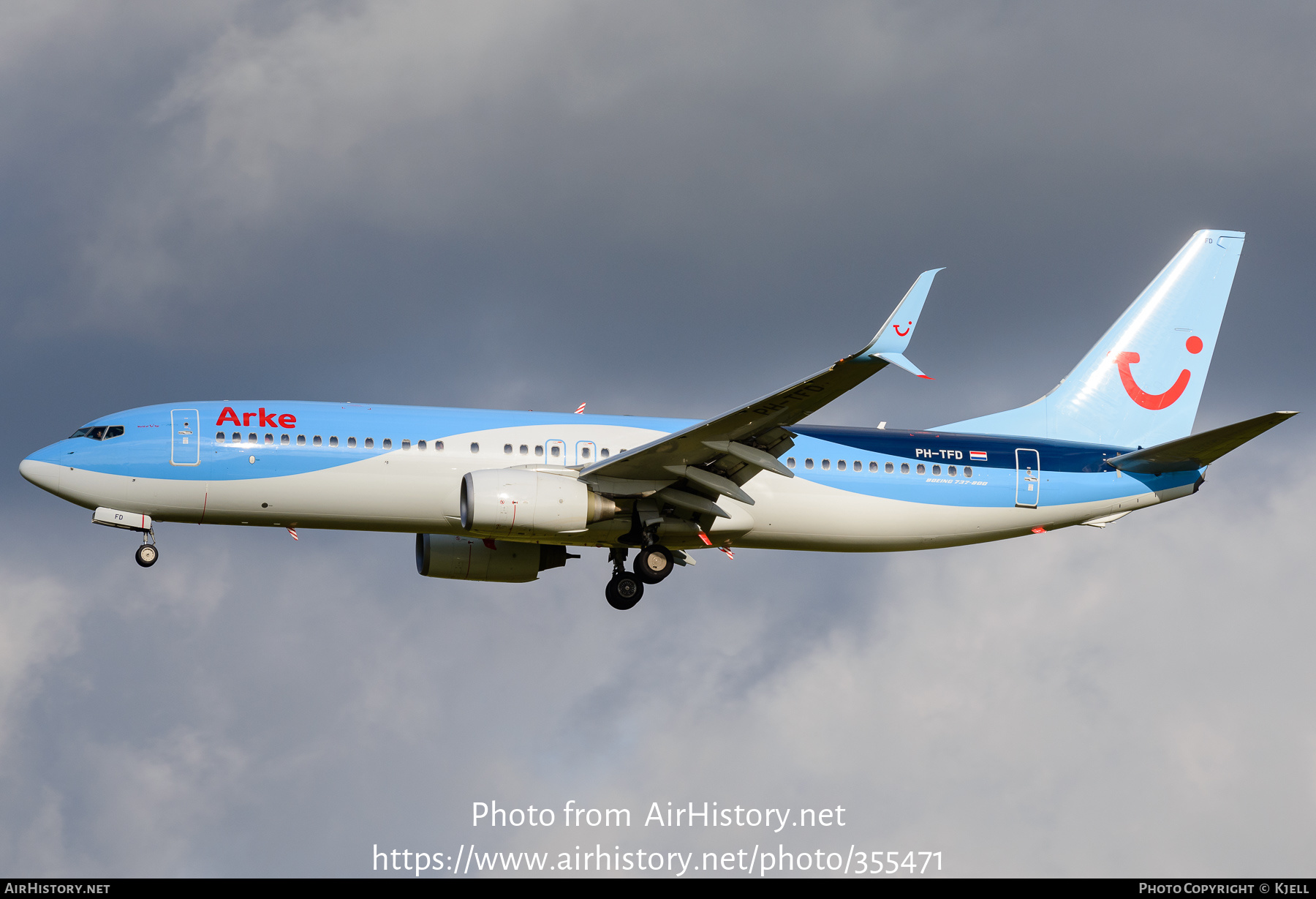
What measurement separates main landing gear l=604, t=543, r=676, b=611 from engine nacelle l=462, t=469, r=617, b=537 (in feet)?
7.12

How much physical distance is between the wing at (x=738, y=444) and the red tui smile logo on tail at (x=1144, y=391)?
13434 millimetres

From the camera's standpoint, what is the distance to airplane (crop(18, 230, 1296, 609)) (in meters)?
34.8

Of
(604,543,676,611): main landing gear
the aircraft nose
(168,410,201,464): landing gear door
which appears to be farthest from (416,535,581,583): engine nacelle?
the aircraft nose

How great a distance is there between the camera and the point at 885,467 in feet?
126

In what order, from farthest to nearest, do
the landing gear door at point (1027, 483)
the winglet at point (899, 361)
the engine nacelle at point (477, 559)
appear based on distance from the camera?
the engine nacelle at point (477, 559) → the landing gear door at point (1027, 483) → the winglet at point (899, 361)

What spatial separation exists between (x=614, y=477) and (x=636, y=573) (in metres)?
2.98

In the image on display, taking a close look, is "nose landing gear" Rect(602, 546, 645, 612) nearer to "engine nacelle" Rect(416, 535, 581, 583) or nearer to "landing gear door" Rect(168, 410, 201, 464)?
"engine nacelle" Rect(416, 535, 581, 583)

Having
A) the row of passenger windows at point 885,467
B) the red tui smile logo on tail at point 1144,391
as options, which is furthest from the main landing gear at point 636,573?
the red tui smile logo on tail at point 1144,391

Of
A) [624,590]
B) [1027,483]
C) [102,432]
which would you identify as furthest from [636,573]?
[102,432]

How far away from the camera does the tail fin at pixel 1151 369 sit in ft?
138

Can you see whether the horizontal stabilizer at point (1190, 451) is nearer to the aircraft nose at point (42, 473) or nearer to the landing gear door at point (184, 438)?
the landing gear door at point (184, 438)

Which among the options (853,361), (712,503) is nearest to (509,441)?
(712,503)

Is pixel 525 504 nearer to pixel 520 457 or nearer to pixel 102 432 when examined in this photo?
pixel 520 457

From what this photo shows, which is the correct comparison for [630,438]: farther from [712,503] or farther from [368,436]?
[368,436]
